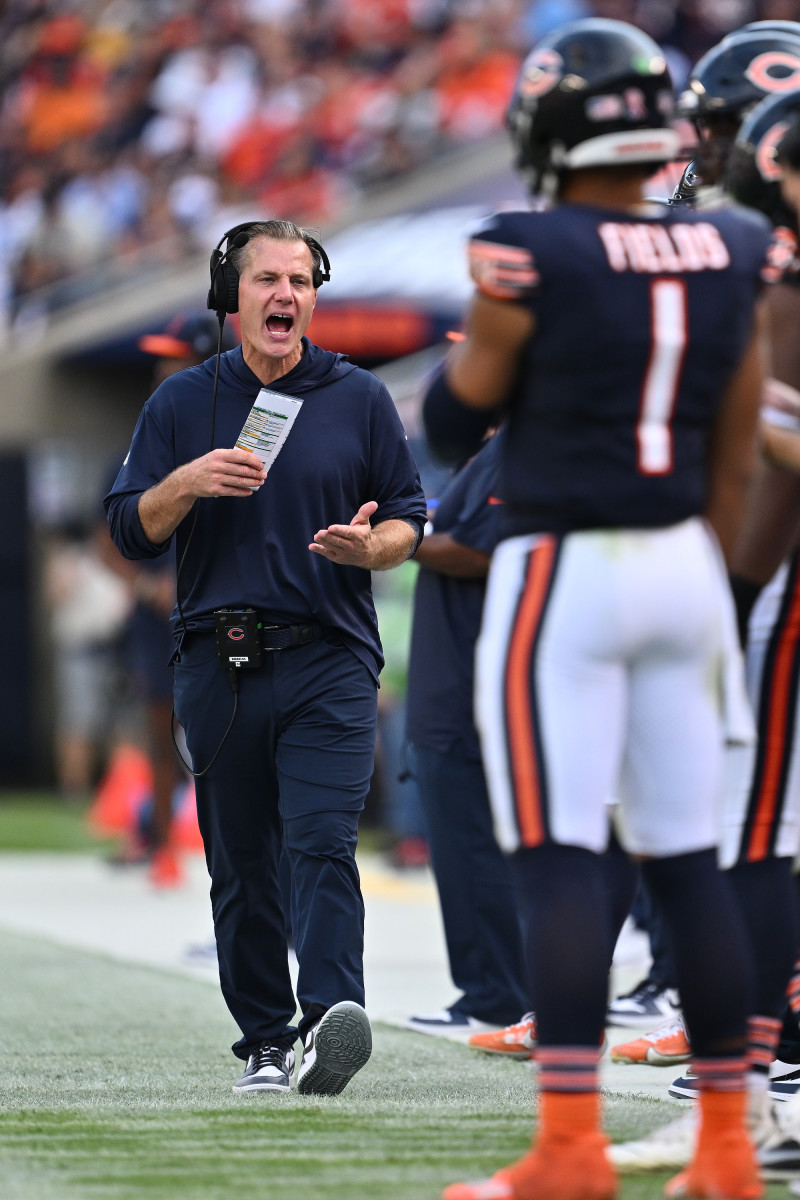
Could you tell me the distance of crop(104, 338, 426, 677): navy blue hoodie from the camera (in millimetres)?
4605

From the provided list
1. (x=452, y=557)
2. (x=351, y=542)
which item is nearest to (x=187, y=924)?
(x=452, y=557)

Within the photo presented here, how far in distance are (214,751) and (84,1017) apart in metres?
1.66

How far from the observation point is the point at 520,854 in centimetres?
310

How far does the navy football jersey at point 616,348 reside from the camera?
3.00 meters

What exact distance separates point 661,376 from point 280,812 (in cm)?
191

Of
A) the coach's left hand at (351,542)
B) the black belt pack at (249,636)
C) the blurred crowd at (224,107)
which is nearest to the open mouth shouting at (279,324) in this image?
the coach's left hand at (351,542)

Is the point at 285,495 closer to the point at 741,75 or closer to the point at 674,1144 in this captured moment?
the point at 741,75

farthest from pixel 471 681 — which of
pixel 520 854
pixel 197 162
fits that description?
pixel 197 162

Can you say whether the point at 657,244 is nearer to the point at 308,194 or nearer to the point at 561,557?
the point at 561,557

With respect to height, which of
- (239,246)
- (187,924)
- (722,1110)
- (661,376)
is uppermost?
(239,246)

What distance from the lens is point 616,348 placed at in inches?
119

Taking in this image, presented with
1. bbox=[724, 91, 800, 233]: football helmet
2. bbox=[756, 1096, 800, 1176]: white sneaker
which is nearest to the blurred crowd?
bbox=[724, 91, 800, 233]: football helmet

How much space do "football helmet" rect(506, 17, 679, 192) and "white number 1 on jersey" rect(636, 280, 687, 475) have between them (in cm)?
27

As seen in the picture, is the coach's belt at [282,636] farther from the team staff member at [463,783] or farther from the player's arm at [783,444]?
the player's arm at [783,444]
